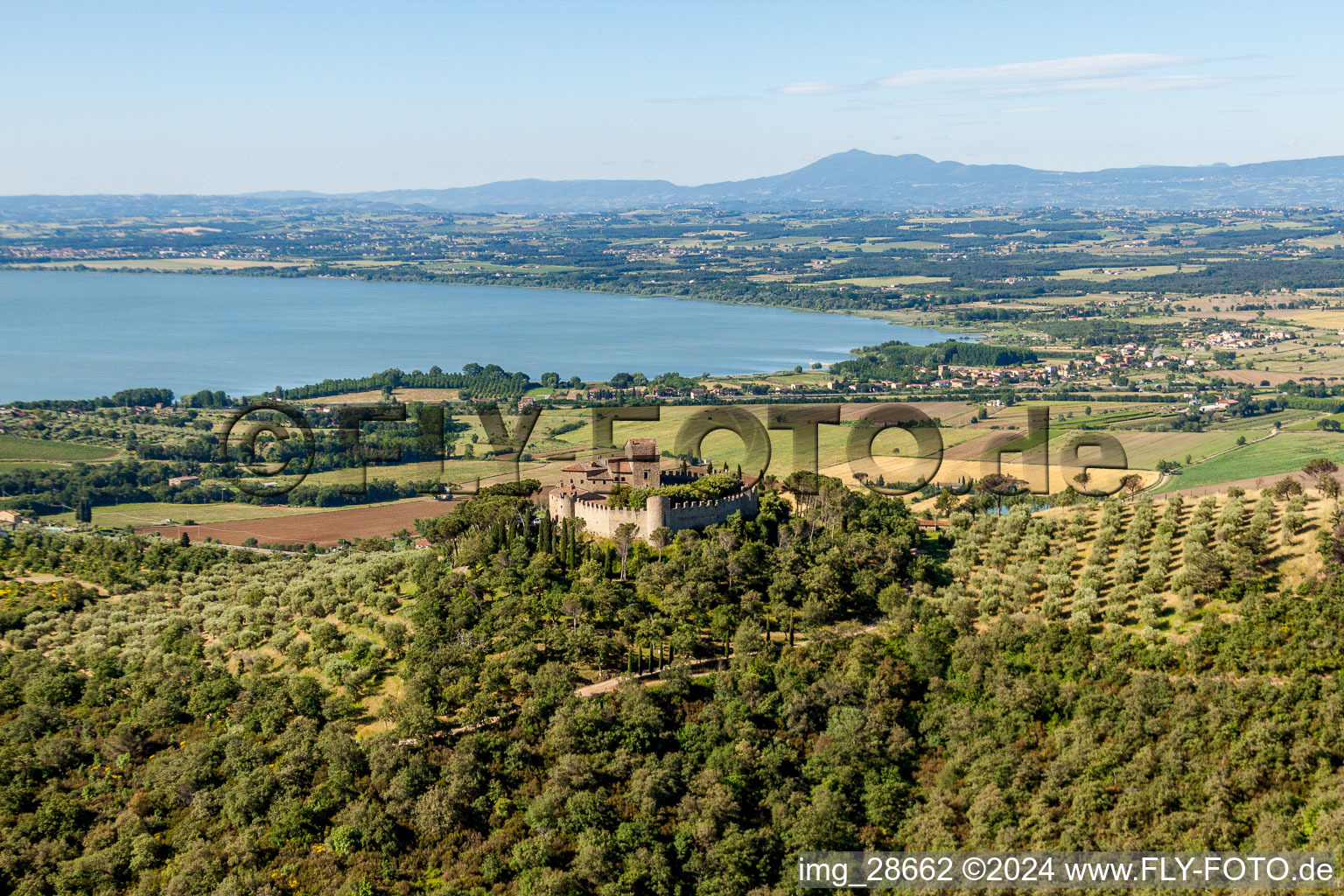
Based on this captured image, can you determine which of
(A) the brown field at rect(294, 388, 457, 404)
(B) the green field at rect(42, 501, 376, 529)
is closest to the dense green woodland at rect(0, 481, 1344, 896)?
(B) the green field at rect(42, 501, 376, 529)

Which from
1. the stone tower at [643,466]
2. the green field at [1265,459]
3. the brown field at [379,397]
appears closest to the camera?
the stone tower at [643,466]

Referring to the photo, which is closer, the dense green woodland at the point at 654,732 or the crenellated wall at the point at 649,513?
the dense green woodland at the point at 654,732

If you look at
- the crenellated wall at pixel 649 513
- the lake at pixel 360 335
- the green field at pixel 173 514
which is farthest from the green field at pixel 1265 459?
the lake at pixel 360 335

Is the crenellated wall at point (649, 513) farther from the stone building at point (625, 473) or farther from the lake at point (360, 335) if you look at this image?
the lake at point (360, 335)

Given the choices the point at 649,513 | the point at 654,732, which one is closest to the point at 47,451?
the point at 649,513

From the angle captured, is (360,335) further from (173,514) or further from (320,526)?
(320,526)
